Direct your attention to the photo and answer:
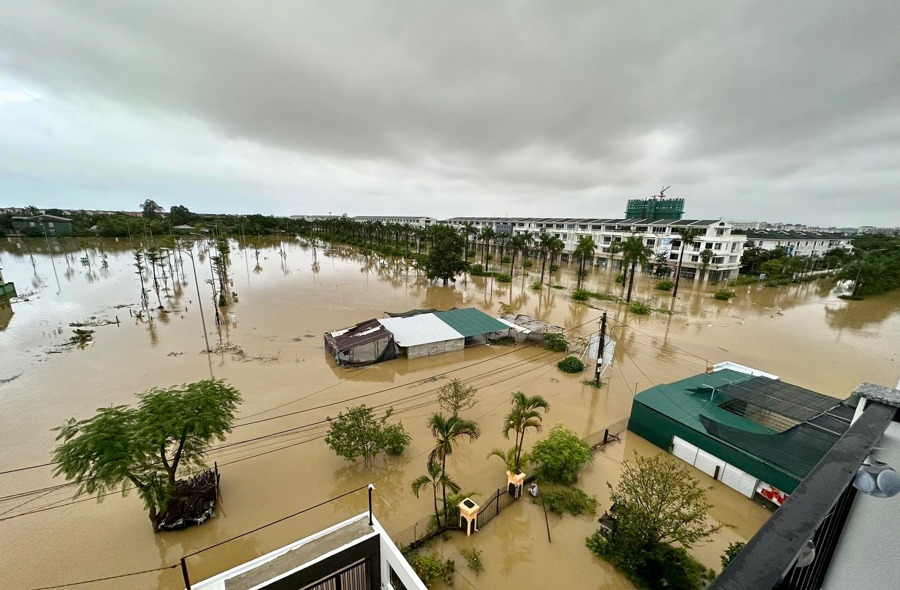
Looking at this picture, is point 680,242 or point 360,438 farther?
point 680,242

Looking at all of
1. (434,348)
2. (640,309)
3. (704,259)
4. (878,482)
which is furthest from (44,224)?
(704,259)

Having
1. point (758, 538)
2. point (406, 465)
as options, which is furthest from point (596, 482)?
point (758, 538)

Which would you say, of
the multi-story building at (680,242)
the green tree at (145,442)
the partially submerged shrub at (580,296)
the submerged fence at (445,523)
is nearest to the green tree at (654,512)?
the submerged fence at (445,523)

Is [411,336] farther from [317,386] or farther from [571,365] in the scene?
[571,365]

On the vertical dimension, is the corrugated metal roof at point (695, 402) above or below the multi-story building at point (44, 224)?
below

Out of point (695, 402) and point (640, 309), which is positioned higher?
point (695, 402)

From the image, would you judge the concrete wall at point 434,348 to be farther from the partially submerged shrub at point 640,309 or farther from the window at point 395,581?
the partially submerged shrub at point 640,309

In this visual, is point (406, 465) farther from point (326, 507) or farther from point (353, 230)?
point (353, 230)
